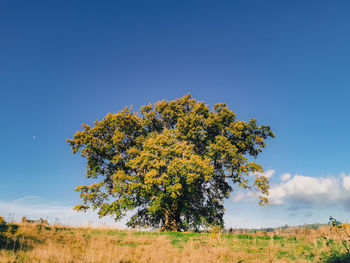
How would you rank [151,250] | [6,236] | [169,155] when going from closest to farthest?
[6,236]
[151,250]
[169,155]

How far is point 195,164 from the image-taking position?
22.0m

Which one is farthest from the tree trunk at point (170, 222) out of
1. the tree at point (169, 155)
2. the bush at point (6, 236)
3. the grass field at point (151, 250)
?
the bush at point (6, 236)

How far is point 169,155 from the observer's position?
22.6 meters

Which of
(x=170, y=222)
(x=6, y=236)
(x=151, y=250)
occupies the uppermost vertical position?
(x=6, y=236)

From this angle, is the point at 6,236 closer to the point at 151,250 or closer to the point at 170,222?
the point at 151,250

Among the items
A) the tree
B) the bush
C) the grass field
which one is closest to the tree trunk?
the tree

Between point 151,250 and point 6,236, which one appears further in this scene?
point 151,250

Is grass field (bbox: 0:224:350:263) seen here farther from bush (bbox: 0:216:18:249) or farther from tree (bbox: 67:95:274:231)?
tree (bbox: 67:95:274:231)

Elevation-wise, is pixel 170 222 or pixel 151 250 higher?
pixel 151 250

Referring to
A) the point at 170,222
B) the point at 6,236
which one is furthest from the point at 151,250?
the point at 170,222

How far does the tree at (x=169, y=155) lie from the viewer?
23.5 metres

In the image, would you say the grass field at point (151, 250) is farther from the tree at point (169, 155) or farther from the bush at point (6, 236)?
the tree at point (169, 155)

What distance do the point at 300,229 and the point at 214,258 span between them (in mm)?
8352

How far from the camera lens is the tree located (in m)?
23.5
